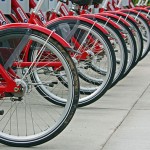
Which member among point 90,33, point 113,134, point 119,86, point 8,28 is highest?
point 8,28

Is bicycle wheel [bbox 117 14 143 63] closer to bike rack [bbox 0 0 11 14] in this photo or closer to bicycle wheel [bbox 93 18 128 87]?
bicycle wheel [bbox 93 18 128 87]

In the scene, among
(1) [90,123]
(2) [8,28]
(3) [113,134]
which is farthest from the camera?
(1) [90,123]

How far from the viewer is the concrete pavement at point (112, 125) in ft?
21.0

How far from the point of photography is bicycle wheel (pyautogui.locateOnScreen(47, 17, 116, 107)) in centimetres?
798

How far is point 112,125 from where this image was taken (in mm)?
7266

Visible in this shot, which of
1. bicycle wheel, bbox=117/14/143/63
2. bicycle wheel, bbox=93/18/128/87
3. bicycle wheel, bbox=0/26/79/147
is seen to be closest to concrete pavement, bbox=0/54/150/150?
bicycle wheel, bbox=0/26/79/147

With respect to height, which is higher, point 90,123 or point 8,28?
point 8,28

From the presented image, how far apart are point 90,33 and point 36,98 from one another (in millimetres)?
897

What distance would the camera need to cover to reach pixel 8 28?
6074 millimetres

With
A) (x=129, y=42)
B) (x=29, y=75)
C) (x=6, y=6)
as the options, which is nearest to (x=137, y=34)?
(x=129, y=42)

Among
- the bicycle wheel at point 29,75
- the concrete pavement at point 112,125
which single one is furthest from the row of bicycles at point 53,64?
the concrete pavement at point 112,125

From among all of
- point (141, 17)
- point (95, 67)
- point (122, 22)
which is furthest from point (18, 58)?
point (141, 17)

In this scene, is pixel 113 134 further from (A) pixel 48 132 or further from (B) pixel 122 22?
(B) pixel 122 22

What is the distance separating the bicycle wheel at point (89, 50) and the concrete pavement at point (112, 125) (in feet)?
0.60
